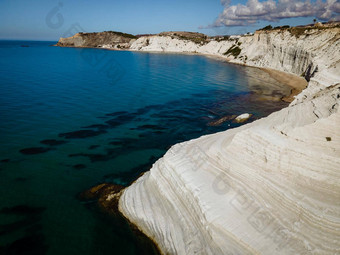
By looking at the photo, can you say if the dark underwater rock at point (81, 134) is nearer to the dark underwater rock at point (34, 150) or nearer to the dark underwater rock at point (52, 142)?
the dark underwater rock at point (52, 142)

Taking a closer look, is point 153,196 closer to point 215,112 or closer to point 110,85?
point 215,112

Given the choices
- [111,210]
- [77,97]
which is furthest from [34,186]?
[77,97]

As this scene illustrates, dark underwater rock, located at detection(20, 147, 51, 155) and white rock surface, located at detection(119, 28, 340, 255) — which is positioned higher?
white rock surface, located at detection(119, 28, 340, 255)

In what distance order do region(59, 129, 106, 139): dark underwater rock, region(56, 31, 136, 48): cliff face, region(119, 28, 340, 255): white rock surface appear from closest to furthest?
region(119, 28, 340, 255): white rock surface
region(59, 129, 106, 139): dark underwater rock
region(56, 31, 136, 48): cliff face

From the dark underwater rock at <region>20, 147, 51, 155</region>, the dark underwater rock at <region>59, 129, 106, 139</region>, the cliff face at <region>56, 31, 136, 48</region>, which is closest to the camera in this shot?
the dark underwater rock at <region>20, 147, 51, 155</region>

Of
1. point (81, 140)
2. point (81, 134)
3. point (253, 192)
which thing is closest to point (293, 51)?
point (81, 134)

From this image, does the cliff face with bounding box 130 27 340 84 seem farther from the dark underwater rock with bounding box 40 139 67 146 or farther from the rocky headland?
the dark underwater rock with bounding box 40 139 67 146

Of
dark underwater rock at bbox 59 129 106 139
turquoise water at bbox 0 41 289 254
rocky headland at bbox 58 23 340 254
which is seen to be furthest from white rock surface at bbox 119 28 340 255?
dark underwater rock at bbox 59 129 106 139

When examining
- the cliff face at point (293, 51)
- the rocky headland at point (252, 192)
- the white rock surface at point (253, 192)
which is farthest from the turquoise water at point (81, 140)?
the cliff face at point (293, 51)
